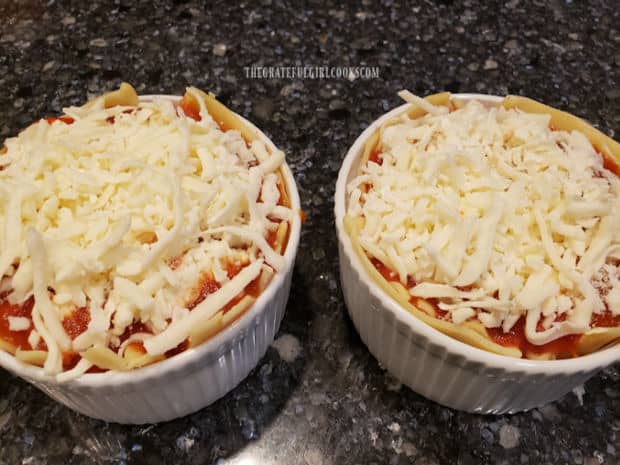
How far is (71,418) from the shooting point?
94cm

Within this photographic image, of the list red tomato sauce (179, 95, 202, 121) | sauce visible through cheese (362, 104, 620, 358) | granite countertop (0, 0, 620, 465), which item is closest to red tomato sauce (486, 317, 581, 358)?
sauce visible through cheese (362, 104, 620, 358)

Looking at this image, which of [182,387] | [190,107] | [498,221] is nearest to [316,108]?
[190,107]

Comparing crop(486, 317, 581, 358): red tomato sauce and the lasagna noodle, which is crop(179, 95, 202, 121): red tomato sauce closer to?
the lasagna noodle

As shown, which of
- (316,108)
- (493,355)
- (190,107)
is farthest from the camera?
(316,108)

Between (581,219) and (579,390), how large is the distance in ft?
1.08

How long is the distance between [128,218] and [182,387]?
243 millimetres

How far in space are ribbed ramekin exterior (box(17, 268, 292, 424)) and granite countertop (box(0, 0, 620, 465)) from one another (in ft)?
0.20

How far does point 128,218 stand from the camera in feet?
2.50

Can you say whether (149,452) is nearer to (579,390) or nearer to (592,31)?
(579,390)

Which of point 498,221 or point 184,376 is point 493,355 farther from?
point 184,376

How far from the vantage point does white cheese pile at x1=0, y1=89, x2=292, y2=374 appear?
735mm

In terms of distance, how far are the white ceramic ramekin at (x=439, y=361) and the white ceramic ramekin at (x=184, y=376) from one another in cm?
11

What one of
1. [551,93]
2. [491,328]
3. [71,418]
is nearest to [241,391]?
[71,418]

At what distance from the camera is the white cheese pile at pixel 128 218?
2.41ft
